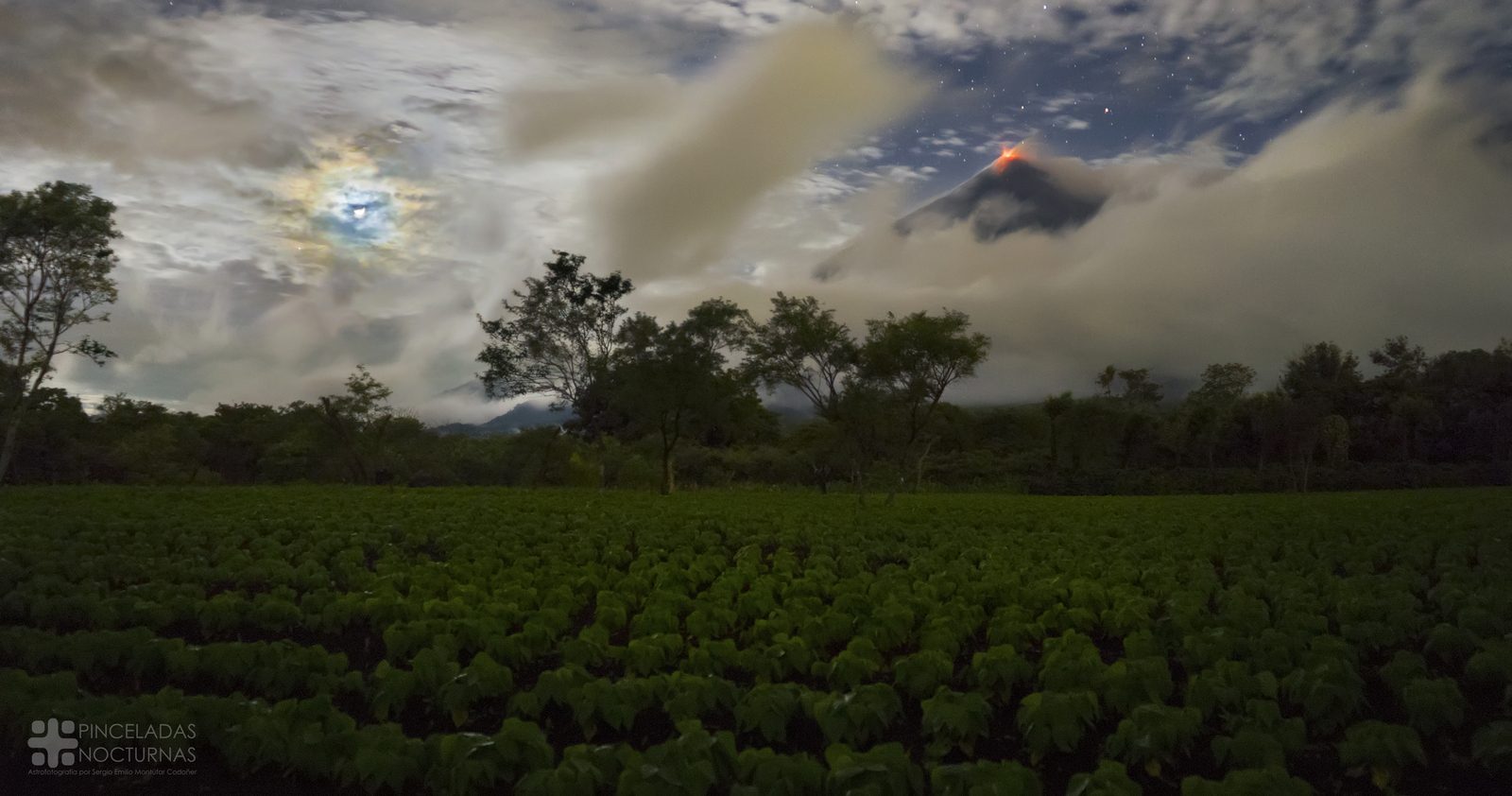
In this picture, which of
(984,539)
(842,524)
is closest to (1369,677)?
(984,539)

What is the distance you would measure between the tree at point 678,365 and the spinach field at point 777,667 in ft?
64.8

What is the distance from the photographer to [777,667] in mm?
8531

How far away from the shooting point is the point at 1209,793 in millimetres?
5383

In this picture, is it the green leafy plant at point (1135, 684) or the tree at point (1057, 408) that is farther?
the tree at point (1057, 408)

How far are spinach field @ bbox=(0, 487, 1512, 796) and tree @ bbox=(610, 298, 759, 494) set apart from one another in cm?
1976

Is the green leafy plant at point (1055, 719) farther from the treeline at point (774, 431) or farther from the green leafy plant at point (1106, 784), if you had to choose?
the treeline at point (774, 431)

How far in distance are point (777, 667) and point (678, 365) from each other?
92.1ft

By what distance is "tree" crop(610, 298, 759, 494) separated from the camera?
36.1m

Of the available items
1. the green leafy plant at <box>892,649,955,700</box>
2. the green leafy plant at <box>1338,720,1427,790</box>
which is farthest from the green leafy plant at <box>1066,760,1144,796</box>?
the green leafy plant at <box>892,649,955,700</box>

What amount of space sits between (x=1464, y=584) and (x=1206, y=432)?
5352 centimetres

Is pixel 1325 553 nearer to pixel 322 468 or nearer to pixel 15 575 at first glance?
pixel 15 575

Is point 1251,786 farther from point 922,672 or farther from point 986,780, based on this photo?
point 922,672

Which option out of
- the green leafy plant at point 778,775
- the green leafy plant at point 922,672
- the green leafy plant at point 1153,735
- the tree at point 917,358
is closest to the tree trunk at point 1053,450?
the tree at point 917,358

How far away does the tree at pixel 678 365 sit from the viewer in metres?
36.1
